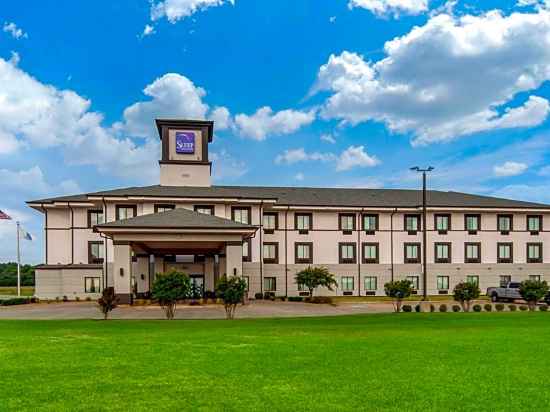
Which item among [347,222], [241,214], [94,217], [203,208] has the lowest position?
[347,222]

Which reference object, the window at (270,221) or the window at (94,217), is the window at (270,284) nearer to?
the window at (270,221)

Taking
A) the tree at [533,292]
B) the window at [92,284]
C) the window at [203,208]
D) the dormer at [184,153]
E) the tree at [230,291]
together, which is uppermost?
the dormer at [184,153]

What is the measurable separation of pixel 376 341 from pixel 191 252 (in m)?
27.0

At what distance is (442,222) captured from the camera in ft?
148

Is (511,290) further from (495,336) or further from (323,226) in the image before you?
(495,336)

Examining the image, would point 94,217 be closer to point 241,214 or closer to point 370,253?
point 241,214

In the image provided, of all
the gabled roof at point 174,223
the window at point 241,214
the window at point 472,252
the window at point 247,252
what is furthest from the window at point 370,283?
the gabled roof at point 174,223

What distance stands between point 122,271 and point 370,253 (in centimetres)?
2273

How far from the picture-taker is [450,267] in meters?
45.0

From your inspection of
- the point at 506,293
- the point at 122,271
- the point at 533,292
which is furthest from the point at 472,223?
the point at 122,271

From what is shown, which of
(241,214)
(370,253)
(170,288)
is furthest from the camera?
(370,253)

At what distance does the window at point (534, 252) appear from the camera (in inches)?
1810

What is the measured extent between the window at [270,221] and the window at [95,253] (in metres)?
14.0

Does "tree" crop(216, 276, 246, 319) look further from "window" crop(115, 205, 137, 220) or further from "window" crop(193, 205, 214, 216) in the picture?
"window" crop(115, 205, 137, 220)
